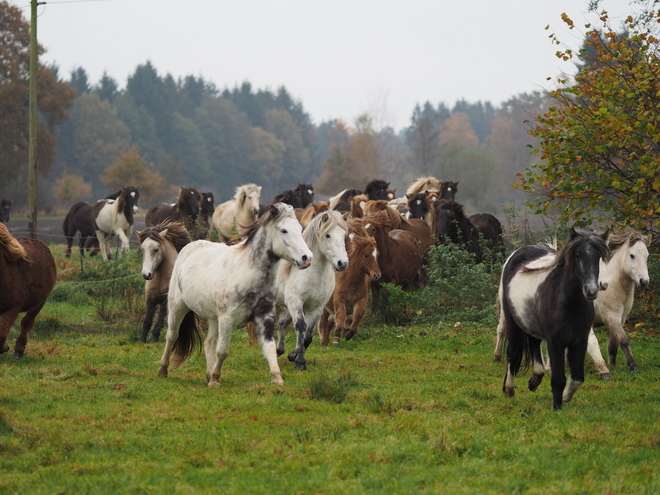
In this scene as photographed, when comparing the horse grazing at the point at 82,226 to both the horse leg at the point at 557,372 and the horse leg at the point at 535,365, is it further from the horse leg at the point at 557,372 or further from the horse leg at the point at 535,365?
the horse leg at the point at 557,372

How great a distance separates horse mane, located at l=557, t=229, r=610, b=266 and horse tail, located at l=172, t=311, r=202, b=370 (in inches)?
171

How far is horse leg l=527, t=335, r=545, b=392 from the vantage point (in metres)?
7.38

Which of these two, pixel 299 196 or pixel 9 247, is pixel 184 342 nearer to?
pixel 9 247

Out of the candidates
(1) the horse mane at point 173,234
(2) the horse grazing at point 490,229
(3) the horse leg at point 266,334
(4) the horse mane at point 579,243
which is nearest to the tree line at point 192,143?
(2) the horse grazing at point 490,229

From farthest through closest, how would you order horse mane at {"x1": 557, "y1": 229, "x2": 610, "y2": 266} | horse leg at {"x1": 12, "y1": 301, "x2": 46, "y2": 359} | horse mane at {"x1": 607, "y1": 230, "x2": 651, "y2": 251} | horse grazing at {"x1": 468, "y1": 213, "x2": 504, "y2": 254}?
Answer: horse grazing at {"x1": 468, "y1": 213, "x2": 504, "y2": 254}, horse leg at {"x1": 12, "y1": 301, "x2": 46, "y2": 359}, horse mane at {"x1": 607, "y1": 230, "x2": 651, "y2": 251}, horse mane at {"x1": 557, "y1": 229, "x2": 610, "y2": 266}

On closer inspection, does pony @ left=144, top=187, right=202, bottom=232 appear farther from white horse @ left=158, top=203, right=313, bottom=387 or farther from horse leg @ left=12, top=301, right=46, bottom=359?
white horse @ left=158, top=203, right=313, bottom=387

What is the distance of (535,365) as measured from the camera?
24.4 feet

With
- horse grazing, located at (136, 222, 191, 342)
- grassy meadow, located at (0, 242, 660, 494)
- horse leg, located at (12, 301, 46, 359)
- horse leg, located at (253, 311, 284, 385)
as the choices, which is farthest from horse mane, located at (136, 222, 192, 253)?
horse leg, located at (253, 311, 284, 385)

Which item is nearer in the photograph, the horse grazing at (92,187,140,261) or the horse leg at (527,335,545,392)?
the horse leg at (527,335,545,392)

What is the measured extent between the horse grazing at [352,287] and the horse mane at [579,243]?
4.94 meters

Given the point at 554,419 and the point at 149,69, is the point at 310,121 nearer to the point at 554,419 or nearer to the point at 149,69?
the point at 149,69

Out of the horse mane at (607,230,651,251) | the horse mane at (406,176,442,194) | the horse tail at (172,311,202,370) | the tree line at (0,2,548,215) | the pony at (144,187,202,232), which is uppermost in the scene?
the tree line at (0,2,548,215)

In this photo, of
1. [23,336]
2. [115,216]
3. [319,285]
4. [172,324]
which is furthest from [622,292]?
[115,216]

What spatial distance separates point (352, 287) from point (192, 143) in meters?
79.2
